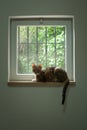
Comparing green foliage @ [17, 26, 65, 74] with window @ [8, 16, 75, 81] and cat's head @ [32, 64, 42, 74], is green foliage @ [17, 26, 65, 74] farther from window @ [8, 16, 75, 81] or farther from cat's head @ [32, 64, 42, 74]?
cat's head @ [32, 64, 42, 74]

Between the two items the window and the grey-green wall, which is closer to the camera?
the grey-green wall

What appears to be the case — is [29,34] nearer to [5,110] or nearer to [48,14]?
[48,14]

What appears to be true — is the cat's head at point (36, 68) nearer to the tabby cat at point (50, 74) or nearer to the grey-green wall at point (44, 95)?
the tabby cat at point (50, 74)

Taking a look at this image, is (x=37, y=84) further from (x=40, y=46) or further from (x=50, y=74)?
(x=40, y=46)

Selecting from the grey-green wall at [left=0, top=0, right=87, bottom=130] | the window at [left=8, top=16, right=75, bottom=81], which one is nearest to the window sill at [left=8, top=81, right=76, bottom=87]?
the grey-green wall at [left=0, top=0, right=87, bottom=130]

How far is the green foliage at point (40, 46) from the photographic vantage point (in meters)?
2.40

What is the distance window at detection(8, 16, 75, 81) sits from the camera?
7.72ft

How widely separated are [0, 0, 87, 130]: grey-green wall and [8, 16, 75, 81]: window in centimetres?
13

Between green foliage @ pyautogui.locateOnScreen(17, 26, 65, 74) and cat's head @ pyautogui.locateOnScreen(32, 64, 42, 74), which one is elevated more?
green foliage @ pyautogui.locateOnScreen(17, 26, 65, 74)

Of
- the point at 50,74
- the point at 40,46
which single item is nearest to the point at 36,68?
the point at 50,74

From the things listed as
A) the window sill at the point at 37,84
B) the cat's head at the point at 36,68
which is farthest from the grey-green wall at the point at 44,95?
the cat's head at the point at 36,68

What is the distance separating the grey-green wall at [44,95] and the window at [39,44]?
0.13 meters

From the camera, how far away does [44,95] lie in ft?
7.25

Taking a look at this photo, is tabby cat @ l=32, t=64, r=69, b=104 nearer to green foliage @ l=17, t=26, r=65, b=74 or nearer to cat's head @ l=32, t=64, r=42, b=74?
cat's head @ l=32, t=64, r=42, b=74
